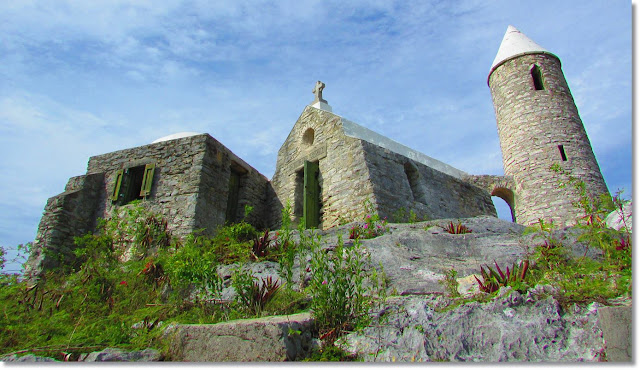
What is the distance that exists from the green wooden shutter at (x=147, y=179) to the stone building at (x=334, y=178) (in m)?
0.03

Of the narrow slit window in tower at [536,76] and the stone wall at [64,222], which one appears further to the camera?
the narrow slit window in tower at [536,76]

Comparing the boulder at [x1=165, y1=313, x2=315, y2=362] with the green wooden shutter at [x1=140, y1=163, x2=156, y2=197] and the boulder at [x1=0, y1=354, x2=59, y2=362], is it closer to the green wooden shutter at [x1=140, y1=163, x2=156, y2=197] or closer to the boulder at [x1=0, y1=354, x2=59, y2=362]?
the boulder at [x1=0, y1=354, x2=59, y2=362]

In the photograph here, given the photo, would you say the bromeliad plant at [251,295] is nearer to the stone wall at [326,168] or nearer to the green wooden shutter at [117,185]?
the stone wall at [326,168]

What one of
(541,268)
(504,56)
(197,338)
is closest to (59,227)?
(197,338)

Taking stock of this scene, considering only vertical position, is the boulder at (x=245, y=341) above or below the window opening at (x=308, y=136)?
below

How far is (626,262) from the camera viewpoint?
4062 mm

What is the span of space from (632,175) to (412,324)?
2.13 m

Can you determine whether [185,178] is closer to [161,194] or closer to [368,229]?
[161,194]

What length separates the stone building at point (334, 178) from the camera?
8.87 m

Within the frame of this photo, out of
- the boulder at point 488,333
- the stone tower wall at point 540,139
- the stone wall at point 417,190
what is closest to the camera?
the boulder at point 488,333

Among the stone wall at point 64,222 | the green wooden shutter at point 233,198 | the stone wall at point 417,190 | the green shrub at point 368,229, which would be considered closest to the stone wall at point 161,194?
the stone wall at point 64,222

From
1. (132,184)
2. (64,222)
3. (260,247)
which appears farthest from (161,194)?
(260,247)

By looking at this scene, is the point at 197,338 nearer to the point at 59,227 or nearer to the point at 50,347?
the point at 50,347

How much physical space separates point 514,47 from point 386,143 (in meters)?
9.09
